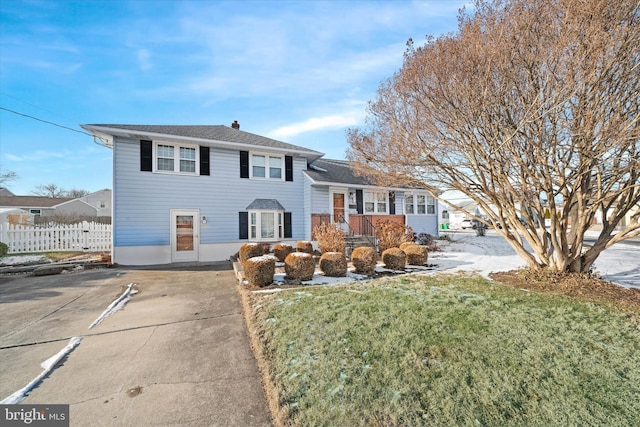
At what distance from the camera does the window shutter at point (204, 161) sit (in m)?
12.1

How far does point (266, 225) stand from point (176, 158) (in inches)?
200

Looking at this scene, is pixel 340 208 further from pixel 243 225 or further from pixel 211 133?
pixel 211 133

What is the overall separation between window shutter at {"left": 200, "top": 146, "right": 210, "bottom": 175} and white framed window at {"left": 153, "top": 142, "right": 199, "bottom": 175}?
0.58 ft

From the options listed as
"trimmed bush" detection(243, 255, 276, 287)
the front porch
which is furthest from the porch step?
"trimmed bush" detection(243, 255, 276, 287)

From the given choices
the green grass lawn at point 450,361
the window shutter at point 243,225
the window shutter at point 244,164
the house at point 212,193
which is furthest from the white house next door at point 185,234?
the green grass lawn at point 450,361

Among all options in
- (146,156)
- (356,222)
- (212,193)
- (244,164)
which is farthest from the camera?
(356,222)

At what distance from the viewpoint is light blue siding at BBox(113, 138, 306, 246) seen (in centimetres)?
1090

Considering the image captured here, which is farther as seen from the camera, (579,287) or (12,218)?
(12,218)

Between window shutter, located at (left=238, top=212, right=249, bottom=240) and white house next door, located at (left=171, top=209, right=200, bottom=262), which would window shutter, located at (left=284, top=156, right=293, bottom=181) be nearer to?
window shutter, located at (left=238, top=212, right=249, bottom=240)

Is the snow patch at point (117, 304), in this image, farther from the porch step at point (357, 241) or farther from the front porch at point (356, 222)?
the porch step at point (357, 241)

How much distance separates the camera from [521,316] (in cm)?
429

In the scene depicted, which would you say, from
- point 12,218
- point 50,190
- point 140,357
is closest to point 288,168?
point 140,357

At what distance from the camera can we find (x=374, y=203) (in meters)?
15.9

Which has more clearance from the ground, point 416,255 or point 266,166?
point 266,166
